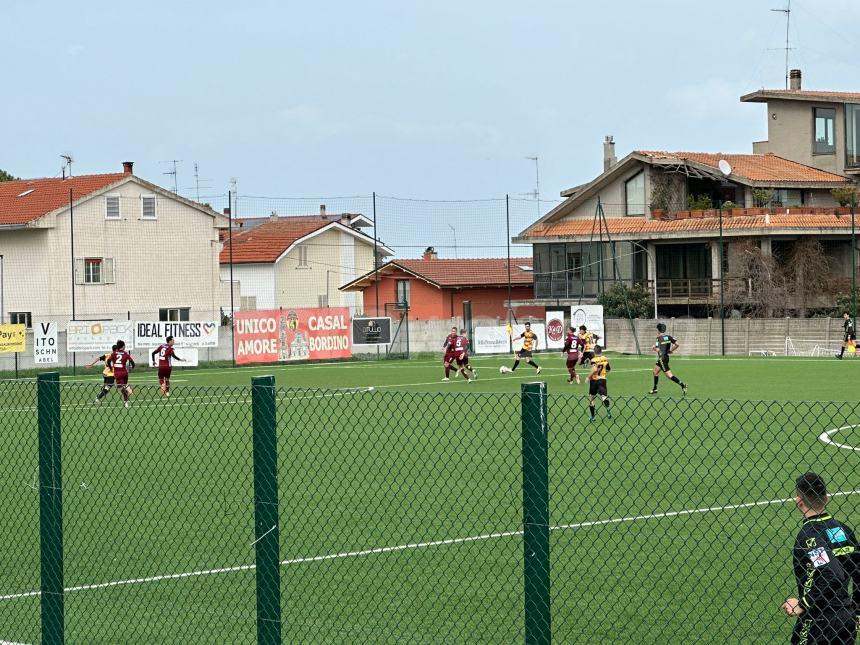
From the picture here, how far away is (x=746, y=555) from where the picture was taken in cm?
1190

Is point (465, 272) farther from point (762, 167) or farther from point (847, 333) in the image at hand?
point (847, 333)

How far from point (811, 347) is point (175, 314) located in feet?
89.9

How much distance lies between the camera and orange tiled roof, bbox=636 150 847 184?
6094 cm

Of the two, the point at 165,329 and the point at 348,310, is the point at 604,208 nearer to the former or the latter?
the point at 348,310

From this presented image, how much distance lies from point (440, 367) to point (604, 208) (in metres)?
22.4

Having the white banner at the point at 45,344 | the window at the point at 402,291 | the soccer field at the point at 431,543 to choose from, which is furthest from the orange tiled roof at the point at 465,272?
the soccer field at the point at 431,543

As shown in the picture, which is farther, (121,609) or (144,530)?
(144,530)

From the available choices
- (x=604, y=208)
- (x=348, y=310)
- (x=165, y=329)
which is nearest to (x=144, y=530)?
(x=165, y=329)

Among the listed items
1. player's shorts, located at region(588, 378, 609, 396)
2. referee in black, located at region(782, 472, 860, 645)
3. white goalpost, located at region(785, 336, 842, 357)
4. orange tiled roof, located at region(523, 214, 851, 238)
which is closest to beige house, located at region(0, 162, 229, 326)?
orange tiled roof, located at region(523, 214, 851, 238)

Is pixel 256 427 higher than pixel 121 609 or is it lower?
higher

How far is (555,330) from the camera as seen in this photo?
55.0 m

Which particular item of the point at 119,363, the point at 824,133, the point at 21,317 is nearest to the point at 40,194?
the point at 21,317

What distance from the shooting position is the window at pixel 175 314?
188 ft

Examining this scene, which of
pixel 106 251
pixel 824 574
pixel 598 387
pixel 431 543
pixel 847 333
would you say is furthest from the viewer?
pixel 106 251
